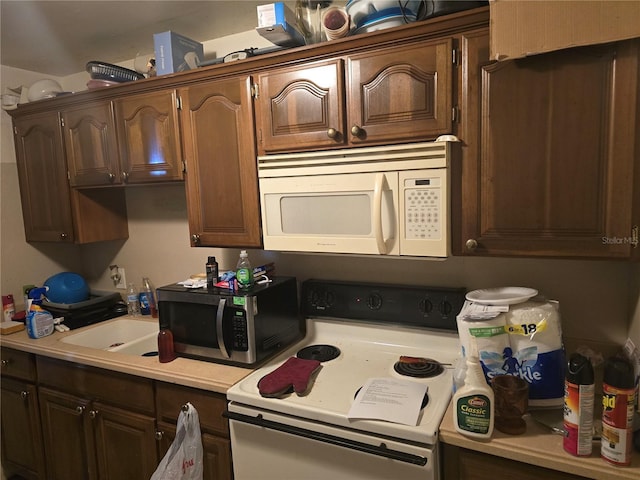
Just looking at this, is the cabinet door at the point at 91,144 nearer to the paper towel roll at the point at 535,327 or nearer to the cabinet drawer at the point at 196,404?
the cabinet drawer at the point at 196,404

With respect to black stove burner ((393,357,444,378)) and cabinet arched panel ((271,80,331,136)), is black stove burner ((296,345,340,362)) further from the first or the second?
cabinet arched panel ((271,80,331,136))

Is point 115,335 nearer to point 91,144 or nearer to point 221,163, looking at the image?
point 91,144

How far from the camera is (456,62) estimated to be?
1.27 metres

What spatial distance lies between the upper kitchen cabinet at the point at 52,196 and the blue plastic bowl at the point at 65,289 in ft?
0.81

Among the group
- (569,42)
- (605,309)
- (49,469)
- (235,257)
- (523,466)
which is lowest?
(49,469)

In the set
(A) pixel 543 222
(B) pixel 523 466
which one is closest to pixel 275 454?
(B) pixel 523 466

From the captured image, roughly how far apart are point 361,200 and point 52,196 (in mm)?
1861

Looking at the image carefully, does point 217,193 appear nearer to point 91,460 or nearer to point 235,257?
point 235,257

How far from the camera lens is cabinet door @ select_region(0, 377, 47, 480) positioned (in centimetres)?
205

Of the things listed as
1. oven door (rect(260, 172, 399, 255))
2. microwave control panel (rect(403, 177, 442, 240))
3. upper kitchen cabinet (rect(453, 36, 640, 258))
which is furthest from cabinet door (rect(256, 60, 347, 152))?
upper kitchen cabinet (rect(453, 36, 640, 258))

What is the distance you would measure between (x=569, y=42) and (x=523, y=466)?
3.78 ft

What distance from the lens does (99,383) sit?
177 centimetres

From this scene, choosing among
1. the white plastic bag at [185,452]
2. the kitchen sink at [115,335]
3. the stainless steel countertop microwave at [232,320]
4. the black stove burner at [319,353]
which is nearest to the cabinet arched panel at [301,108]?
the stainless steel countertop microwave at [232,320]

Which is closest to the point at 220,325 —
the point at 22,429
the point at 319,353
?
the point at 319,353
